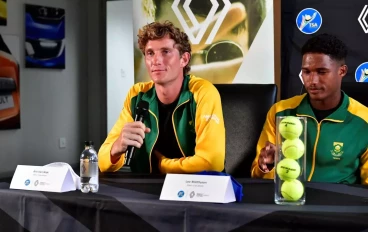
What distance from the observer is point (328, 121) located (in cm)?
208

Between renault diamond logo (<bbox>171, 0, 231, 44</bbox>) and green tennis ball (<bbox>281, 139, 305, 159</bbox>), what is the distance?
3.40 metres

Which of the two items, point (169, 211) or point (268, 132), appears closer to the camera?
point (169, 211)

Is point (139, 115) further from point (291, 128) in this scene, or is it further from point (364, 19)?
point (364, 19)

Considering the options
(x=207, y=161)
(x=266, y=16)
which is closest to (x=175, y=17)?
(x=266, y=16)

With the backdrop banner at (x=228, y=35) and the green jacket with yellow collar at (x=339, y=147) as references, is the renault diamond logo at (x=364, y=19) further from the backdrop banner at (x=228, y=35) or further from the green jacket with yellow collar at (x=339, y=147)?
the green jacket with yellow collar at (x=339, y=147)

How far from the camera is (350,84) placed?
233 cm

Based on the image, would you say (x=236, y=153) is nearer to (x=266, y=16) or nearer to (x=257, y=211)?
(x=257, y=211)

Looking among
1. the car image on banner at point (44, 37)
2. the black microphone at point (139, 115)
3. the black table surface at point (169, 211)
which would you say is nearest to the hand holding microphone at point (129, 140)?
the black microphone at point (139, 115)

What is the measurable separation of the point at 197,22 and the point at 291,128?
3.49 m

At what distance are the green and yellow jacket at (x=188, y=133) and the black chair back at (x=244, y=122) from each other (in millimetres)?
226

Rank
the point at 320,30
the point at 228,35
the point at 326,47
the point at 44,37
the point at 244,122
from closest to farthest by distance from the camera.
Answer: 1. the point at 326,47
2. the point at 244,122
3. the point at 320,30
4. the point at 228,35
5. the point at 44,37

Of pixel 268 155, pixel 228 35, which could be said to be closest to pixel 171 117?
pixel 268 155

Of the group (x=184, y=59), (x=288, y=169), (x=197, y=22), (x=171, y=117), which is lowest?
(x=288, y=169)

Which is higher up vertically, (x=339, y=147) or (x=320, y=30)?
(x=320, y=30)
